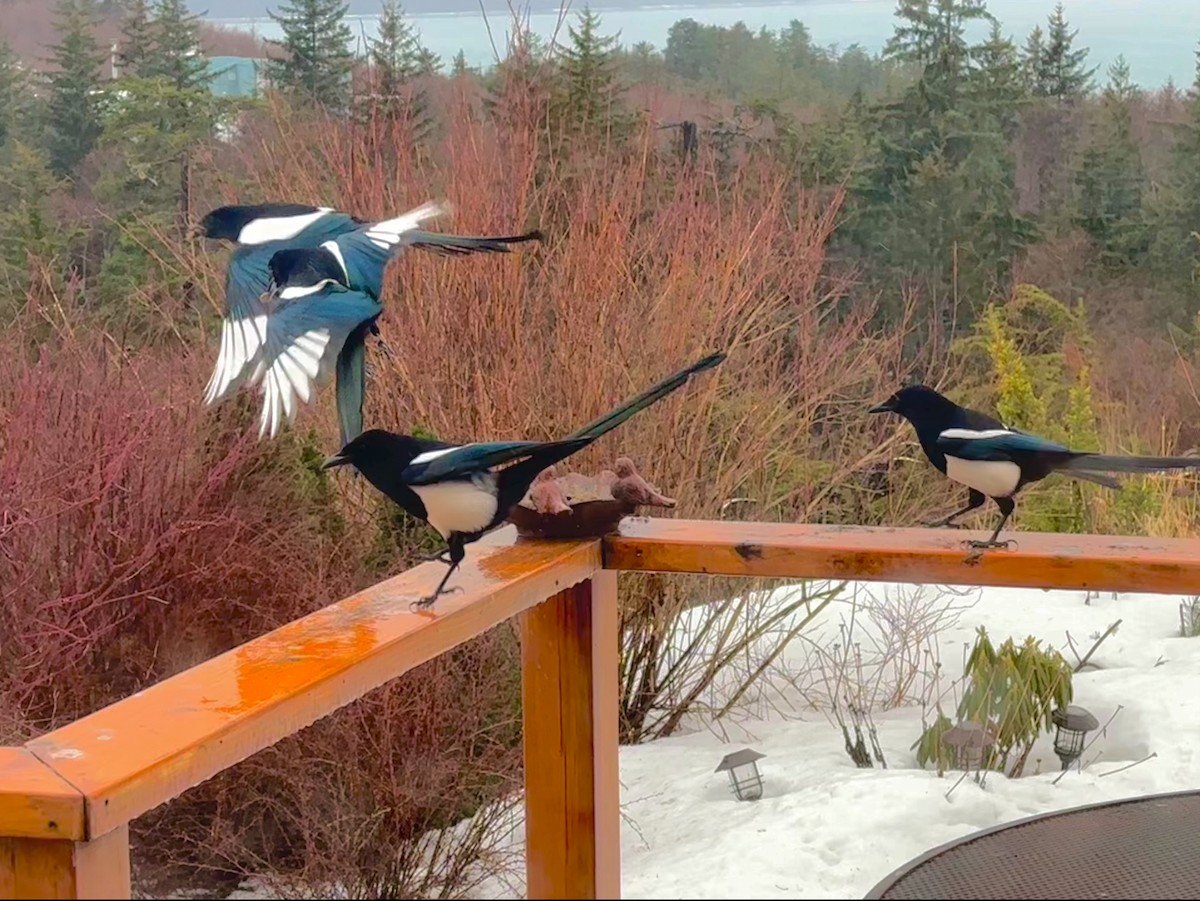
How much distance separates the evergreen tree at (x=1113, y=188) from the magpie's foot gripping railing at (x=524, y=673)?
244cm

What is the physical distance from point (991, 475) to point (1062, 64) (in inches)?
104

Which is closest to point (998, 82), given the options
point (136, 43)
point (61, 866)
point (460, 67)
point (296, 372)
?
point (460, 67)

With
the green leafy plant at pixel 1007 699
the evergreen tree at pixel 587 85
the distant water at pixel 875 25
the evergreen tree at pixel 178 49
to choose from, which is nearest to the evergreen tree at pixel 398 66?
the distant water at pixel 875 25

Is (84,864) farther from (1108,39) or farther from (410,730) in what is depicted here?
(1108,39)

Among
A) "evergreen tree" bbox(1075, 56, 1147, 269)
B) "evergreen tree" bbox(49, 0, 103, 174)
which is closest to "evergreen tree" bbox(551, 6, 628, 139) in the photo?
"evergreen tree" bbox(1075, 56, 1147, 269)

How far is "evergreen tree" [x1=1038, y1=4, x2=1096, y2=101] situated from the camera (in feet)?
11.0

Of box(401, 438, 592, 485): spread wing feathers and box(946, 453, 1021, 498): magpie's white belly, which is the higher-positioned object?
box(401, 438, 592, 485): spread wing feathers

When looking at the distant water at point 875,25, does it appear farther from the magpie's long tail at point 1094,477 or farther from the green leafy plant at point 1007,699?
the magpie's long tail at point 1094,477

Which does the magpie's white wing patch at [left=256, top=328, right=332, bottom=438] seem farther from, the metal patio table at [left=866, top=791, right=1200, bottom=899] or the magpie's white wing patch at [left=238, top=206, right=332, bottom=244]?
the metal patio table at [left=866, top=791, right=1200, bottom=899]

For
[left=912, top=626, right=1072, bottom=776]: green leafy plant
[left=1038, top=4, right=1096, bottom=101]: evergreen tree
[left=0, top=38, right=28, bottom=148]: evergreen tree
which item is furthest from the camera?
[left=0, top=38, right=28, bottom=148]: evergreen tree

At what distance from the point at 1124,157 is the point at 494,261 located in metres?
1.77

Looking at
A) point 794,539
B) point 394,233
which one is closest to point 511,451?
point 394,233

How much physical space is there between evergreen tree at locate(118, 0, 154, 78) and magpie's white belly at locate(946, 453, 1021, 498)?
3104 millimetres

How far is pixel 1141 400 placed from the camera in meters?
3.20
